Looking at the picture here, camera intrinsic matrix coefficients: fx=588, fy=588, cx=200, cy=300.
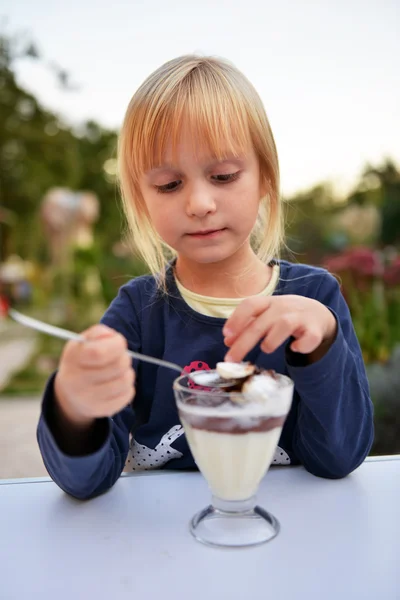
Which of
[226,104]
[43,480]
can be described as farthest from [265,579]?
[226,104]

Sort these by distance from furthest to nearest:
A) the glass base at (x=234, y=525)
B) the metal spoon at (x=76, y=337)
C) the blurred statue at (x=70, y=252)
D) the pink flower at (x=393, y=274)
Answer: the blurred statue at (x=70, y=252)
the pink flower at (x=393, y=274)
the glass base at (x=234, y=525)
the metal spoon at (x=76, y=337)

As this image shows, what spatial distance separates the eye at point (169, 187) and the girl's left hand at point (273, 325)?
0.98ft

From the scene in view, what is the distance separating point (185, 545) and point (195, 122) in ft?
2.27

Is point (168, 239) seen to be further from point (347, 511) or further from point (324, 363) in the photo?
point (347, 511)

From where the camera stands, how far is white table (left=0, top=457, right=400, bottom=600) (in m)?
0.67

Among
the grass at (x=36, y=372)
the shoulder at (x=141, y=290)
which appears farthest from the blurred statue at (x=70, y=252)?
the shoulder at (x=141, y=290)

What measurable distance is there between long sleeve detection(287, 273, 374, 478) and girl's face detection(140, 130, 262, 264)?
10.3 inches

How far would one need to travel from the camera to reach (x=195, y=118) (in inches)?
41.1

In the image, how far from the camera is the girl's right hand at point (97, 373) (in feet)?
2.27

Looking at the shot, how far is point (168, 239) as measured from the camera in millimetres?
1103

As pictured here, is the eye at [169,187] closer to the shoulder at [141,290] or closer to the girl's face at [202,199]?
the girl's face at [202,199]

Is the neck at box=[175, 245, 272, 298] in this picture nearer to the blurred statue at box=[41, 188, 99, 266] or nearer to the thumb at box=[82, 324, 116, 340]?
the thumb at box=[82, 324, 116, 340]

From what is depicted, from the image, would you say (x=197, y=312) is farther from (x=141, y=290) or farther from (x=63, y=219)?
(x=63, y=219)

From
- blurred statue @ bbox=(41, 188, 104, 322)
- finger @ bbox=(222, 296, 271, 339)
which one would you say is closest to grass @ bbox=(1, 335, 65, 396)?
blurred statue @ bbox=(41, 188, 104, 322)
